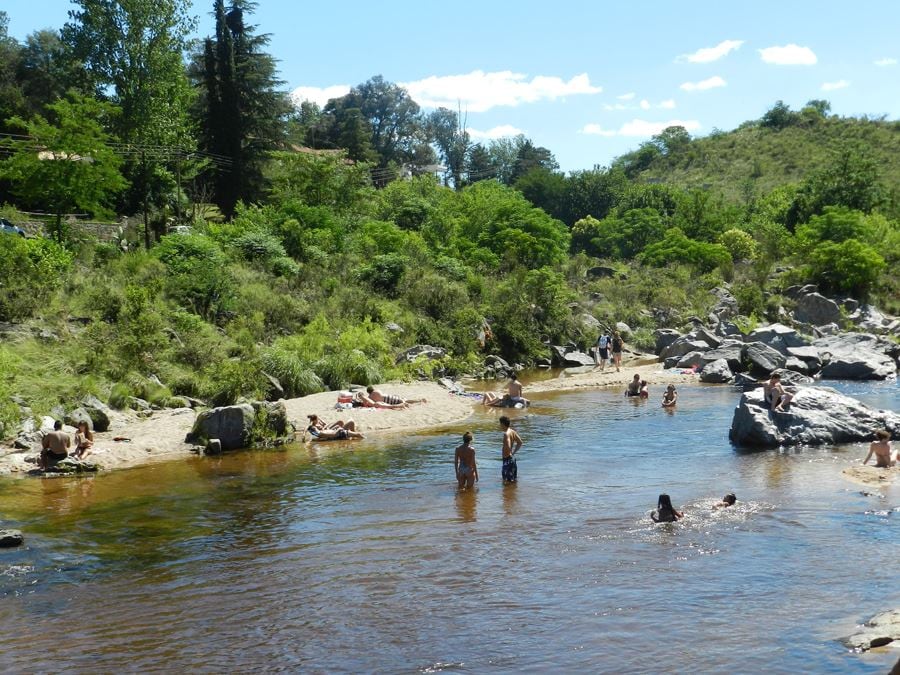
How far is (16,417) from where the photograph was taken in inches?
802

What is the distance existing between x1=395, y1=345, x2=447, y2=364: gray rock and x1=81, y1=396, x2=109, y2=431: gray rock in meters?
13.3

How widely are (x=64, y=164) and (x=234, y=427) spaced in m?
17.8

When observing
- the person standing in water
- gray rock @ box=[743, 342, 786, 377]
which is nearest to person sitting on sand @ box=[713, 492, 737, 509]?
the person standing in water

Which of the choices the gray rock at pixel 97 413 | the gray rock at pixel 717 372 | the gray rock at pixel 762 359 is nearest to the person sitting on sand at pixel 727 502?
the gray rock at pixel 97 413

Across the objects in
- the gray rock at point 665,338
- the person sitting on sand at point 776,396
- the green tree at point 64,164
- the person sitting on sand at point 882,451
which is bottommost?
the person sitting on sand at point 882,451

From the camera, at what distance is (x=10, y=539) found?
13.2 metres

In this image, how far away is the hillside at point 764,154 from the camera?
83938 millimetres

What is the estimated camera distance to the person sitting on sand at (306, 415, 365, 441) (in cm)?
2242

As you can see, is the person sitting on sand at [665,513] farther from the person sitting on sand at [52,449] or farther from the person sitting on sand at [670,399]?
the person sitting on sand at [670,399]

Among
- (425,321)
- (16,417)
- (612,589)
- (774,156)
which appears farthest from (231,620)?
(774,156)

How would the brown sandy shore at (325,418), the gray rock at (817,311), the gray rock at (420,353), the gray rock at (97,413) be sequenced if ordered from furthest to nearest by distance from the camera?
the gray rock at (817,311) < the gray rock at (420,353) < the gray rock at (97,413) < the brown sandy shore at (325,418)

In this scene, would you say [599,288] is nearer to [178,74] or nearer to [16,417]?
[178,74]

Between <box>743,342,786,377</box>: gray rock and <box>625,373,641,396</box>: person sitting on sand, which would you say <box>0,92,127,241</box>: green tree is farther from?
<box>743,342,786,377</box>: gray rock

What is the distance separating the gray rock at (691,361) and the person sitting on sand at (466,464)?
824 inches
